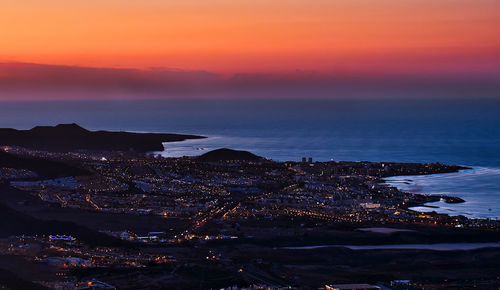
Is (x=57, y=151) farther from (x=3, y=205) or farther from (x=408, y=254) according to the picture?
(x=408, y=254)

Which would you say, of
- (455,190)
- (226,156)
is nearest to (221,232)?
(455,190)

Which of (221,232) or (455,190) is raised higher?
(455,190)

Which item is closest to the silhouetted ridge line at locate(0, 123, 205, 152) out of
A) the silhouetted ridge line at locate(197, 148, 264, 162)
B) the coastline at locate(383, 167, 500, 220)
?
the silhouetted ridge line at locate(197, 148, 264, 162)

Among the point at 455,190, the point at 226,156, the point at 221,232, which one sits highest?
the point at 226,156

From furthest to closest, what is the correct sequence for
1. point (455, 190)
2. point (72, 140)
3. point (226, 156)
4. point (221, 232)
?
1. point (72, 140)
2. point (226, 156)
3. point (455, 190)
4. point (221, 232)

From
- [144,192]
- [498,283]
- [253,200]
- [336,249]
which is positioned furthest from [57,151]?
[498,283]

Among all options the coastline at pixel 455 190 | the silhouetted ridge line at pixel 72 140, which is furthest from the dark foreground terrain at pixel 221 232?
the silhouetted ridge line at pixel 72 140

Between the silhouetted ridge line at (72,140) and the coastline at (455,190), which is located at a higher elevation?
the silhouetted ridge line at (72,140)

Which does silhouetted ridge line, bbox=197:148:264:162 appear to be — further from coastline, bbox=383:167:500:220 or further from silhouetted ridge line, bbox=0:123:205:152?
coastline, bbox=383:167:500:220

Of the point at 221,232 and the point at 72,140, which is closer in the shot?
the point at 221,232

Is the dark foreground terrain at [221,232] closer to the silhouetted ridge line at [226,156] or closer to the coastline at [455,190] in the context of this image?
the coastline at [455,190]

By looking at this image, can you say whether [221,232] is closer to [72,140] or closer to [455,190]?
[455,190]

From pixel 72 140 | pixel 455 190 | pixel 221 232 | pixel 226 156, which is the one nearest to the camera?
pixel 221 232
